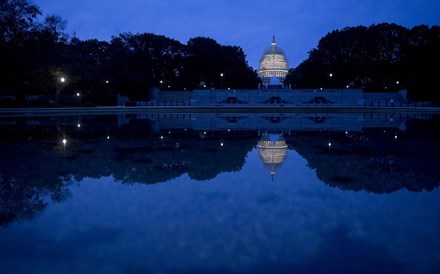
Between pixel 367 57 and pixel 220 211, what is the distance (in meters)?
69.8

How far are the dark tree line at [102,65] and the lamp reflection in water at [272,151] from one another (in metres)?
32.5

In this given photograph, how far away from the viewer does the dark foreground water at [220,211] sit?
4.59 metres

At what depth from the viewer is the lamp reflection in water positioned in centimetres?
997

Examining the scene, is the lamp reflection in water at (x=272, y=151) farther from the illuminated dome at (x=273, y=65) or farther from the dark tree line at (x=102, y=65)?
the illuminated dome at (x=273, y=65)

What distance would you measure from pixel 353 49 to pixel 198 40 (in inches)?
1113

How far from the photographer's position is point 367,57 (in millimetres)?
69562

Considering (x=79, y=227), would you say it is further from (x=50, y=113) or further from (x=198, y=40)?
(x=198, y=40)

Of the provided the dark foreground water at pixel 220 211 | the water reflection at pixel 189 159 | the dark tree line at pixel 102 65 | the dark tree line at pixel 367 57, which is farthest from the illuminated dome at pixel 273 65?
the dark foreground water at pixel 220 211

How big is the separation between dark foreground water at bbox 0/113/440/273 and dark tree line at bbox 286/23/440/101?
2283 inches

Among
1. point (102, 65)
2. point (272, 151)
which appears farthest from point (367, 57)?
point (272, 151)

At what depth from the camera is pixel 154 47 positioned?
2830 inches

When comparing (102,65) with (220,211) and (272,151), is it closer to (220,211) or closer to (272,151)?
(272,151)

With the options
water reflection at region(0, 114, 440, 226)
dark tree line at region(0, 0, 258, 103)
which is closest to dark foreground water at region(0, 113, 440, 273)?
water reflection at region(0, 114, 440, 226)

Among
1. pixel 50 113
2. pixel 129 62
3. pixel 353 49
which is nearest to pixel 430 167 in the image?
pixel 50 113
